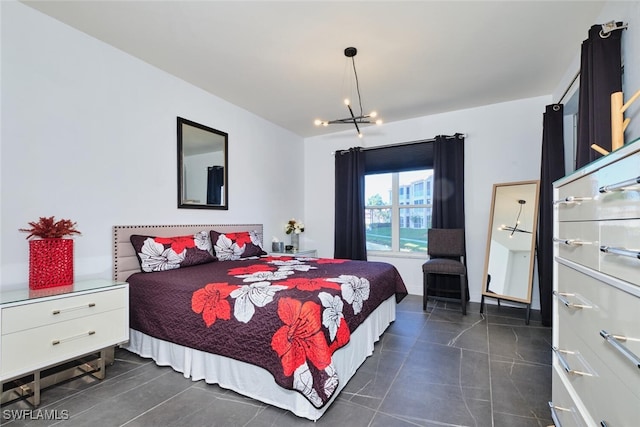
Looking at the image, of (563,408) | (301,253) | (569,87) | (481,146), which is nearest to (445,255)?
(481,146)

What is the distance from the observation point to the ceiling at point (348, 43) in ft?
6.96

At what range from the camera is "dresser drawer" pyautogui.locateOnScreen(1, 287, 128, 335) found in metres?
1.62

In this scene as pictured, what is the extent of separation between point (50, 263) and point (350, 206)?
3626mm

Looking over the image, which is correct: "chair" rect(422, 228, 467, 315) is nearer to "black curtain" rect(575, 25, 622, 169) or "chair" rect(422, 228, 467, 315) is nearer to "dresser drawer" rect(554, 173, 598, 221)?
"black curtain" rect(575, 25, 622, 169)

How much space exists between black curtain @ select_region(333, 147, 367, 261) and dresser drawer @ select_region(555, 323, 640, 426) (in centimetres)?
339

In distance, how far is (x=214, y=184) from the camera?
351 centimetres

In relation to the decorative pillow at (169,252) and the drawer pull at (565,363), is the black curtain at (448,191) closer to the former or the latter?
the drawer pull at (565,363)

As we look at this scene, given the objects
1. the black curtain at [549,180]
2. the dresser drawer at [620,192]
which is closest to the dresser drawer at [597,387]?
the dresser drawer at [620,192]

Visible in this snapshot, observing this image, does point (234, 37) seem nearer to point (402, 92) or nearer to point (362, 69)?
point (362, 69)

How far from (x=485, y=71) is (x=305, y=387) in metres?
3.34

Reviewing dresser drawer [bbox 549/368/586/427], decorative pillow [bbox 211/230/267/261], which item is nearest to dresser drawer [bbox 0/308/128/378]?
decorative pillow [bbox 211/230/267/261]

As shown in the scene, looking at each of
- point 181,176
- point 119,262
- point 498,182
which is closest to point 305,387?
point 119,262

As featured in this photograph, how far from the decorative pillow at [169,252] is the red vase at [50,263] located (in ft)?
1.63

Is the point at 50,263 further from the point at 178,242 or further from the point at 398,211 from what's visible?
the point at 398,211
